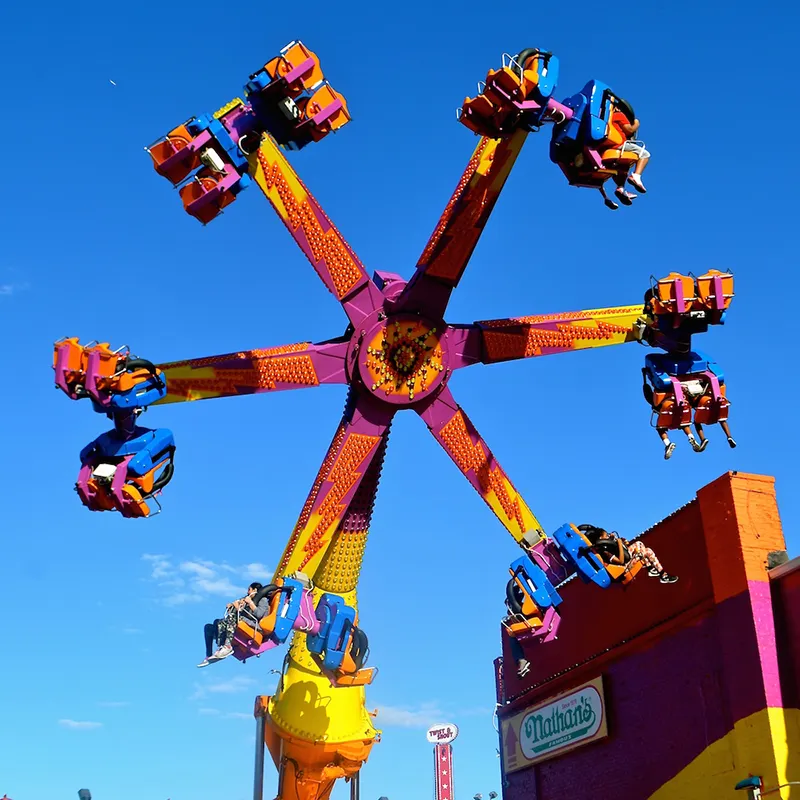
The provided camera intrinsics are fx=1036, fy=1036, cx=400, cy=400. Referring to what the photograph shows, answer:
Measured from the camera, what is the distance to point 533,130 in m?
12.9

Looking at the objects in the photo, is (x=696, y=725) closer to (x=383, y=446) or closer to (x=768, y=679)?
(x=768, y=679)

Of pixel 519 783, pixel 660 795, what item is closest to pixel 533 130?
pixel 660 795

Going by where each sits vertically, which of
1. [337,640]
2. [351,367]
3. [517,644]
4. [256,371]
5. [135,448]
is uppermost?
[351,367]

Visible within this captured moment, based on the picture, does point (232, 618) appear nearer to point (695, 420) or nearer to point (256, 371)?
point (256, 371)

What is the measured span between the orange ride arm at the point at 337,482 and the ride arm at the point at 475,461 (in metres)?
0.69

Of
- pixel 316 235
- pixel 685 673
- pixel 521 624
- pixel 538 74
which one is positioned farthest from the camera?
pixel 685 673

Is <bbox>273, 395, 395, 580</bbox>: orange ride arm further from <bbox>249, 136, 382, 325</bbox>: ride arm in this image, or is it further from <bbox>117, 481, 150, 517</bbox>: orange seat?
<bbox>117, 481, 150, 517</bbox>: orange seat

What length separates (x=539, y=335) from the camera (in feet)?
48.3

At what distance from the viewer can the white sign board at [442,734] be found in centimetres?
3888

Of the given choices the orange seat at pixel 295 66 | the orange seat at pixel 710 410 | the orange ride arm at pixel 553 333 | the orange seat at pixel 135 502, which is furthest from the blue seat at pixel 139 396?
the orange seat at pixel 710 410

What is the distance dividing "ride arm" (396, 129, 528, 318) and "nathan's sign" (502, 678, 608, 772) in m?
9.01

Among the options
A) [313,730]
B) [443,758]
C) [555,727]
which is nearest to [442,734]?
[443,758]

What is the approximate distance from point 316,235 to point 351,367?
1822 mm

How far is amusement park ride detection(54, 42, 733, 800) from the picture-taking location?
12.1 metres
